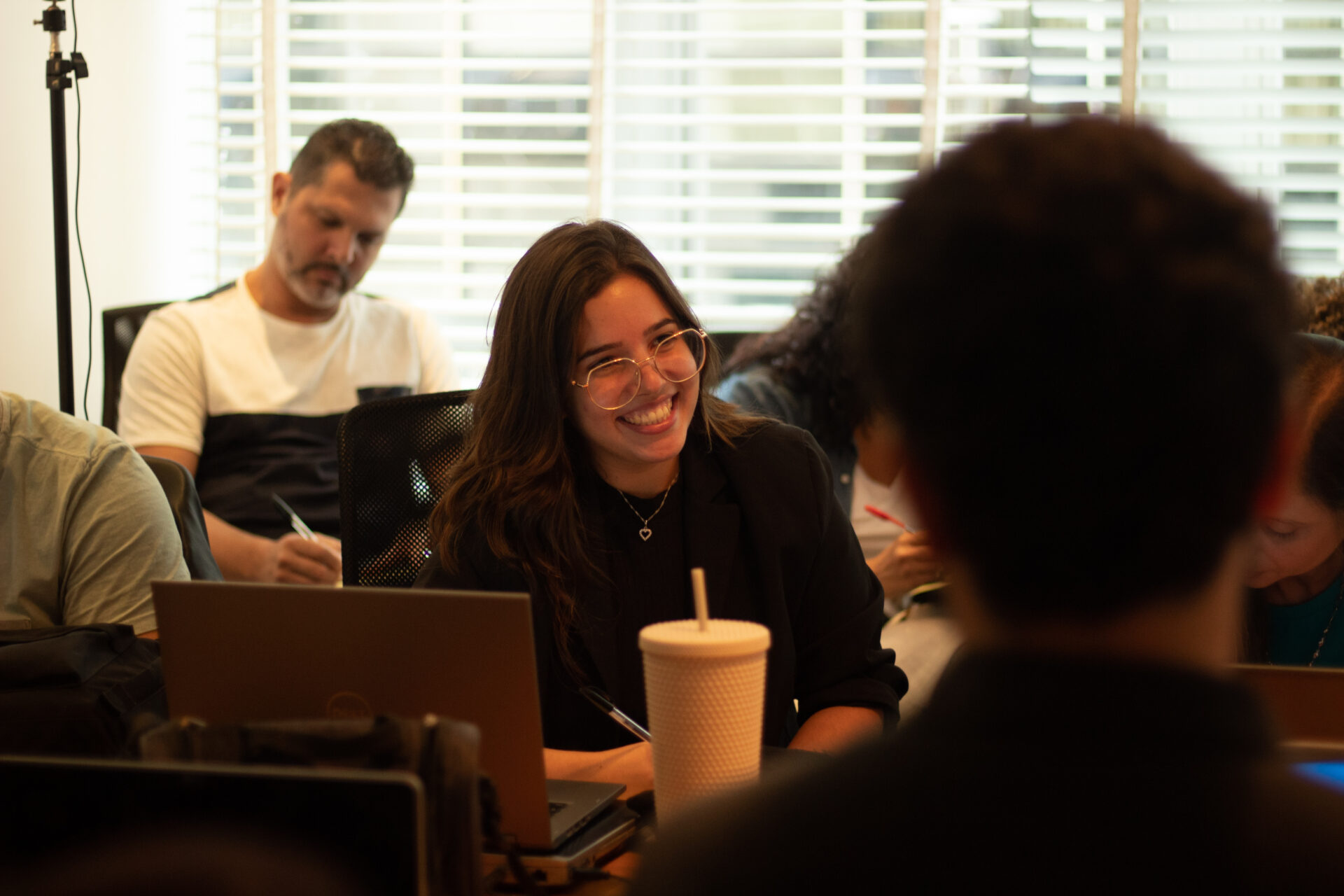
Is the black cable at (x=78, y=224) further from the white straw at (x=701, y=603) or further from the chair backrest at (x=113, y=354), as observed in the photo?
the white straw at (x=701, y=603)

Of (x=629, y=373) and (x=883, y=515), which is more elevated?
(x=629, y=373)

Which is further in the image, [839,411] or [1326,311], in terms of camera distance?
[839,411]

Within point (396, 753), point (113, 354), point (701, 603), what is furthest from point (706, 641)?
point (113, 354)

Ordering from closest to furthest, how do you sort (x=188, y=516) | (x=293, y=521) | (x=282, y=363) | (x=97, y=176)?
(x=188, y=516) → (x=293, y=521) → (x=282, y=363) → (x=97, y=176)

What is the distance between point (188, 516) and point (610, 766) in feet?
3.14

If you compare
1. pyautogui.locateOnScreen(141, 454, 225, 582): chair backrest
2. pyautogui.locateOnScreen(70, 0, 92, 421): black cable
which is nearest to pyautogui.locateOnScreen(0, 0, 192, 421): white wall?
pyautogui.locateOnScreen(70, 0, 92, 421): black cable

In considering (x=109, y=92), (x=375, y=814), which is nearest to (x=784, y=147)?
(x=109, y=92)

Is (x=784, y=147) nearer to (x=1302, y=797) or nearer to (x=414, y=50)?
(x=414, y=50)

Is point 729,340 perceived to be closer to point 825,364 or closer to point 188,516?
point 825,364

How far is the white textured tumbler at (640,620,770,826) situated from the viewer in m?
0.90

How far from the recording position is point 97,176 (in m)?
3.36

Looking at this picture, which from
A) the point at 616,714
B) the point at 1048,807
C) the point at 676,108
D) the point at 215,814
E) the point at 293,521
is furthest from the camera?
the point at 676,108

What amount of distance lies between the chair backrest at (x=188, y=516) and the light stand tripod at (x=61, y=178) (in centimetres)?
109

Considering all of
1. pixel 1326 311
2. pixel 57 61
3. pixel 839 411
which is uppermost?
pixel 57 61
